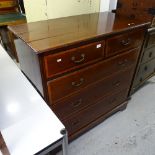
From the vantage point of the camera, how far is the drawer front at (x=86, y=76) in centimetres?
105

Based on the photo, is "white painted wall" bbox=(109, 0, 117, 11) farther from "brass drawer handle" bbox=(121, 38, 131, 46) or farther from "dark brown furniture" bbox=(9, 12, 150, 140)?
"brass drawer handle" bbox=(121, 38, 131, 46)

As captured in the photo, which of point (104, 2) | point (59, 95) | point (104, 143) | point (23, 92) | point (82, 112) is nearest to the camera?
point (23, 92)

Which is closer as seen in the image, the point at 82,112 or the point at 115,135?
the point at 82,112

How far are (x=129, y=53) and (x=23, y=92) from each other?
0.99 m

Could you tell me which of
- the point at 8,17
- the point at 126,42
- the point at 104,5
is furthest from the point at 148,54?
the point at 8,17

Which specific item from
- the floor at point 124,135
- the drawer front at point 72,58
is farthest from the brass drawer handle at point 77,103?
the floor at point 124,135

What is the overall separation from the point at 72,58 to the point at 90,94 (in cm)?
44

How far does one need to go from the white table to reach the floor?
27.7 inches

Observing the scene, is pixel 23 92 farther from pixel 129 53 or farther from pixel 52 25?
pixel 129 53

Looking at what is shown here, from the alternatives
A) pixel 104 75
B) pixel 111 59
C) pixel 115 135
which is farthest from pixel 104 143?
pixel 111 59

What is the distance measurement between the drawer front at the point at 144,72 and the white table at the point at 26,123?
1.39 metres

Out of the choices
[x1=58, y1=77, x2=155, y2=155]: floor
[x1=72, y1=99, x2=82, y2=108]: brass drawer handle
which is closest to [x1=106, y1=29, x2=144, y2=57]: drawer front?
[x1=72, y1=99, x2=82, y2=108]: brass drawer handle

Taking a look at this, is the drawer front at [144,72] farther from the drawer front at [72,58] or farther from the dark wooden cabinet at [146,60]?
the drawer front at [72,58]

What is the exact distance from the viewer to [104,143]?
1517mm
